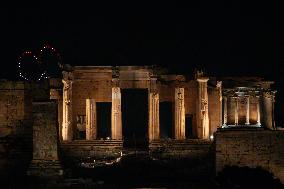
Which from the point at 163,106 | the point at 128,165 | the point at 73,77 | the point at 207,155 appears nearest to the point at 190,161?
the point at 207,155

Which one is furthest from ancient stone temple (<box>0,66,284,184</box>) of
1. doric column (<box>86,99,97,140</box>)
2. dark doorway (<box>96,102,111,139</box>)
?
dark doorway (<box>96,102,111,139</box>)

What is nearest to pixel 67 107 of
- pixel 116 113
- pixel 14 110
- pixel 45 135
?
pixel 116 113

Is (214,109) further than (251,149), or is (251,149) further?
(214,109)

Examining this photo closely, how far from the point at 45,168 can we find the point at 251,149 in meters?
11.8

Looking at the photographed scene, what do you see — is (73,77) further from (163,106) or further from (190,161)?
(163,106)

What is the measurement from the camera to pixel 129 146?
41.9m

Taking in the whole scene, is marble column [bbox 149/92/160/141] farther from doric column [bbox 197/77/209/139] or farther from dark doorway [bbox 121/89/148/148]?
dark doorway [bbox 121/89/148/148]

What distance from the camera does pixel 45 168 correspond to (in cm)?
3438

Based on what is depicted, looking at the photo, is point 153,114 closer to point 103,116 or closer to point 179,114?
point 179,114

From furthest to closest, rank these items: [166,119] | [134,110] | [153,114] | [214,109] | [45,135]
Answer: [166,119], [134,110], [214,109], [153,114], [45,135]

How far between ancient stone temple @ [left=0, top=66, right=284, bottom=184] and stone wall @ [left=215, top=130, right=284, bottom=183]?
57 mm

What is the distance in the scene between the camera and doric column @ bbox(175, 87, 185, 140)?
1687 inches

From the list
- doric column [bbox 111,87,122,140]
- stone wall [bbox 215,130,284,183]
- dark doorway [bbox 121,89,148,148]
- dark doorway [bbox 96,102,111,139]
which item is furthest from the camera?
dark doorway [bbox 121,89,148,148]

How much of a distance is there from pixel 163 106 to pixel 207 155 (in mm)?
21694
